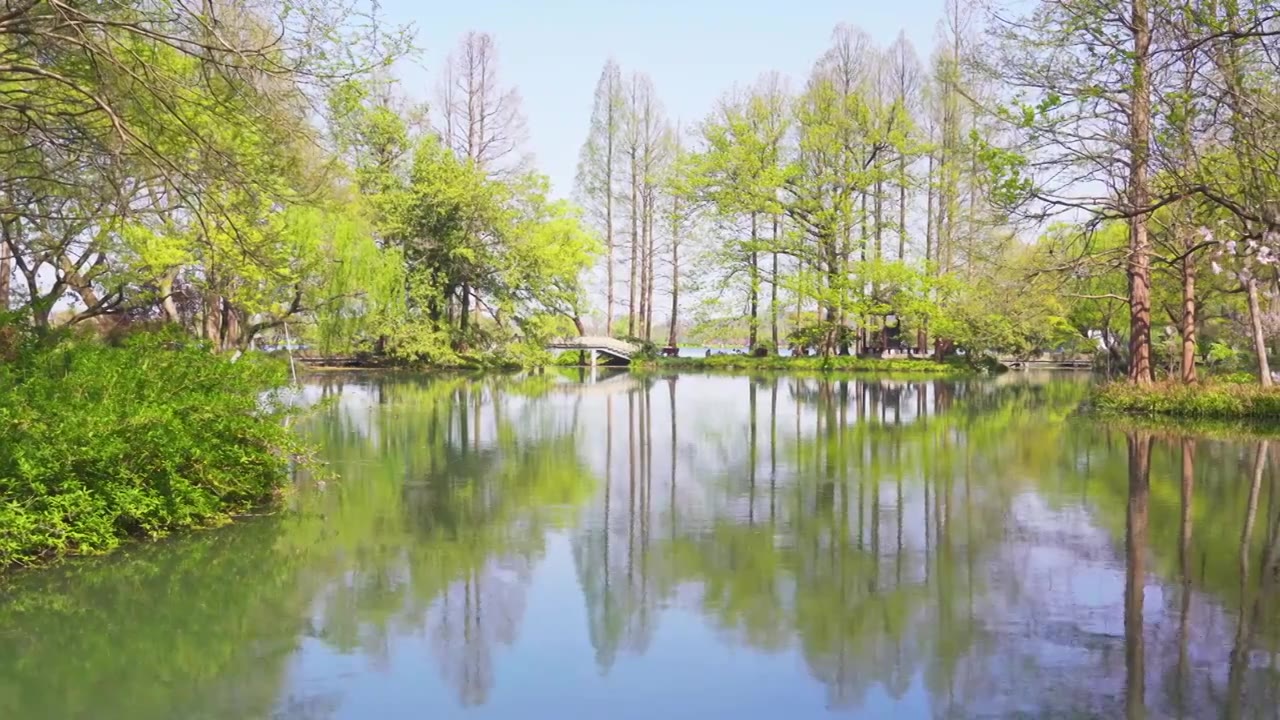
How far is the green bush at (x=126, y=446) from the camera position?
231 inches

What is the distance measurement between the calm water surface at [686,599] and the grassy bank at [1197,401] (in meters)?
5.39

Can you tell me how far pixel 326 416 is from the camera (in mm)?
15211

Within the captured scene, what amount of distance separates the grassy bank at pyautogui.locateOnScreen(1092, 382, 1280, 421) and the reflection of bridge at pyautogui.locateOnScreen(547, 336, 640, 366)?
21.9m

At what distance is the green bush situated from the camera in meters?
5.87

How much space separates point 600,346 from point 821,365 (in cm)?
837

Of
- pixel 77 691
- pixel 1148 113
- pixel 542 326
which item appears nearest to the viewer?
pixel 77 691

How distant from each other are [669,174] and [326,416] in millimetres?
26615

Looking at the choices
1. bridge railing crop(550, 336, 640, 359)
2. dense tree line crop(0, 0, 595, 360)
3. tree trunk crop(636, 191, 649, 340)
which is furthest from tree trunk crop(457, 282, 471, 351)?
tree trunk crop(636, 191, 649, 340)

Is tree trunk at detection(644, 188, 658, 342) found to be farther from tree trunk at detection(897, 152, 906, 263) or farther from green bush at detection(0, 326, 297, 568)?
green bush at detection(0, 326, 297, 568)

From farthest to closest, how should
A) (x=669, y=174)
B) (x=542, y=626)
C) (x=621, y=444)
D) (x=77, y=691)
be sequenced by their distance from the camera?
1. (x=669, y=174)
2. (x=621, y=444)
3. (x=542, y=626)
4. (x=77, y=691)

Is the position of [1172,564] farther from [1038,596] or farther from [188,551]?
[188,551]

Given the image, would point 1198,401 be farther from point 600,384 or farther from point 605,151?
point 605,151

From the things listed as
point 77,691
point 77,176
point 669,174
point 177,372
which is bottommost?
point 77,691

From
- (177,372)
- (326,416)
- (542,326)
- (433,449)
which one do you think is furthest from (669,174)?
(177,372)
